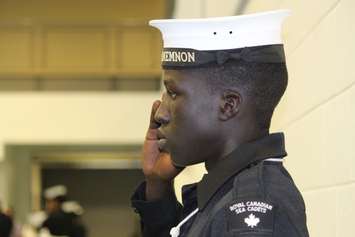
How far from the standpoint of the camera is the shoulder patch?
47.5 inches

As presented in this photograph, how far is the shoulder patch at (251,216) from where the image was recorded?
3.96 ft

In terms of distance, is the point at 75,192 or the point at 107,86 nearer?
the point at 107,86

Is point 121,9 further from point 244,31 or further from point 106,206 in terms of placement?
point 244,31

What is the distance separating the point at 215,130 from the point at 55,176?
1263cm

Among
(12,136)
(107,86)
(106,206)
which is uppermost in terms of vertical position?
(107,86)

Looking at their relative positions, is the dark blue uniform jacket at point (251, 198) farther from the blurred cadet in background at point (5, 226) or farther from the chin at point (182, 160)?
the blurred cadet in background at point (5, 226)

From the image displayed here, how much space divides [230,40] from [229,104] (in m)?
0.12

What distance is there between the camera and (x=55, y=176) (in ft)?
45.3

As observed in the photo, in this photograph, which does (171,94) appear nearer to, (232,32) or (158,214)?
(232,32)

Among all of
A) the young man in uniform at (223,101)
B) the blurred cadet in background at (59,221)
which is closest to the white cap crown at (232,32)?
the young man in uniform at (223,101)

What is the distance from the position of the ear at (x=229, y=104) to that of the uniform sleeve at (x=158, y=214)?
50cm

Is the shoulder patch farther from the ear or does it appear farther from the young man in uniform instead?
the ear

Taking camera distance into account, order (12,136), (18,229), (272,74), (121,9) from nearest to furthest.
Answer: (272,74), (18,229), (12,136), (121,9)

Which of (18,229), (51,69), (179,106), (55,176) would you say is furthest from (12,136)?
(179,106)
